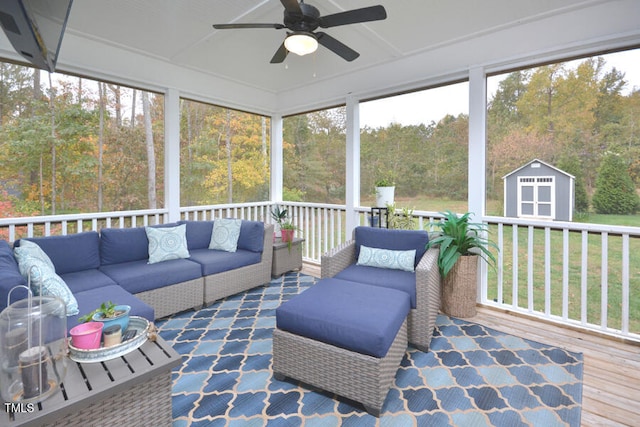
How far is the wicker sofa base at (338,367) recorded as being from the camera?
1.79 m

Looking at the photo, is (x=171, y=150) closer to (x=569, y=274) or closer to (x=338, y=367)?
(x=338, y=367)

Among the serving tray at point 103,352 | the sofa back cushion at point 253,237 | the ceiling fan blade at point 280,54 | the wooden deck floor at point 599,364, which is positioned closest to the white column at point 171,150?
the sofa back cushion at point 253,237

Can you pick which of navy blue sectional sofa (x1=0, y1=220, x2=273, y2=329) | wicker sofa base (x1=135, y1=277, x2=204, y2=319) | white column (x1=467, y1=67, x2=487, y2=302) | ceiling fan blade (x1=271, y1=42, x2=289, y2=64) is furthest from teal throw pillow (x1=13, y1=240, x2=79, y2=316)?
white column (x1=467, y1=67, x2=487, y2=302)

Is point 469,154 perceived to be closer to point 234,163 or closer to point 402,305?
point 402,305

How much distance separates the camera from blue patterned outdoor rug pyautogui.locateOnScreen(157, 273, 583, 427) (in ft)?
5.92

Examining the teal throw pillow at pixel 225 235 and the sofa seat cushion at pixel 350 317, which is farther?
the teal throw pillow at pixel 225 235

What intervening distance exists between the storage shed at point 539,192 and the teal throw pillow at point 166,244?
11.8 ft

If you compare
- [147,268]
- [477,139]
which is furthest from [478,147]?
[147,268]

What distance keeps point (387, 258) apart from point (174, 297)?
215 cm

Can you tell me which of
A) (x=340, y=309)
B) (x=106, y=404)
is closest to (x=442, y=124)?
(x=340, y=309)

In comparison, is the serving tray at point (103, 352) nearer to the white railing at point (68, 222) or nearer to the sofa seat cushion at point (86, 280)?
the sofa seat cushion at point (86, 280)

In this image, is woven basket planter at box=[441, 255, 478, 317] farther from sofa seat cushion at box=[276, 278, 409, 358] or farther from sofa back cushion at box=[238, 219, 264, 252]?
sofa back cushion at box=[238, 219, 264, 252]

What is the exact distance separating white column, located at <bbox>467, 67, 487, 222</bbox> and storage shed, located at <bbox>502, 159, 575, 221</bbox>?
0.85 feet

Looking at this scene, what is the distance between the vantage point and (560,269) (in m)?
3.08
